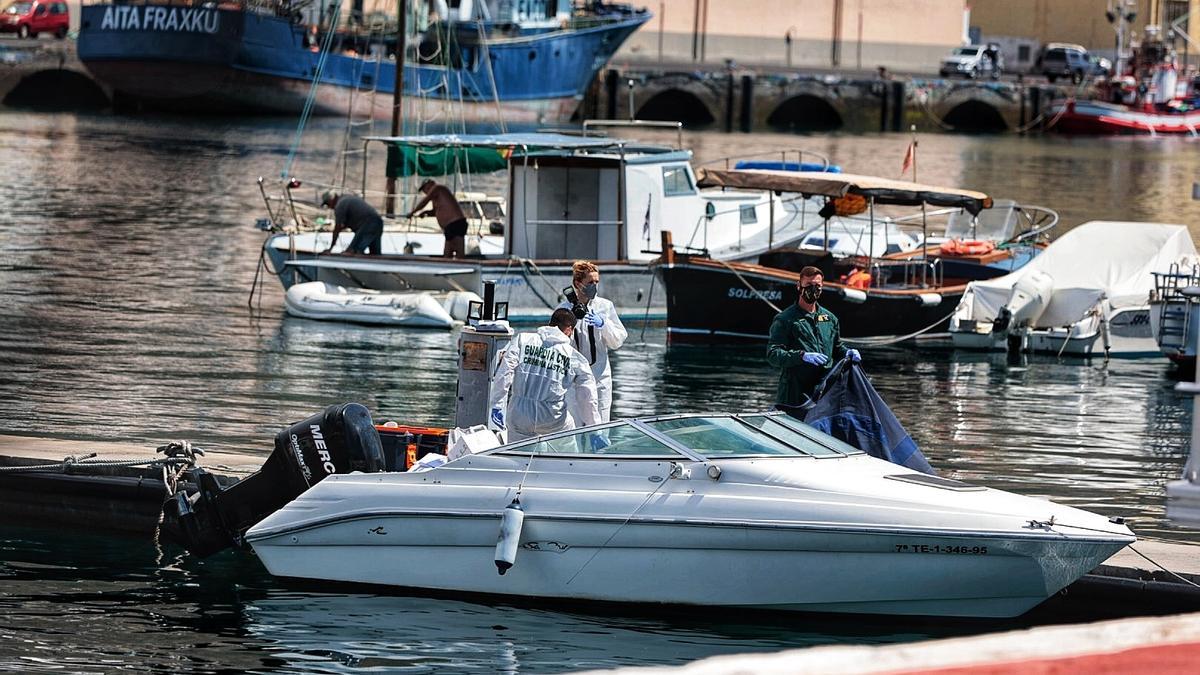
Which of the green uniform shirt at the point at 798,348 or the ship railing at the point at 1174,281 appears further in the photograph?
the ship railing at the point at 1174,281

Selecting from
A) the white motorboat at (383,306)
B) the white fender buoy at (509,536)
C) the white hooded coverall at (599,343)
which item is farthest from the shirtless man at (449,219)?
the white fender buoy at (509,536)

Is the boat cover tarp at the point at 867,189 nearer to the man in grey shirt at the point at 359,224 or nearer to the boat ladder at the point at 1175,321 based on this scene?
the boat ladder at the point at 1175,321

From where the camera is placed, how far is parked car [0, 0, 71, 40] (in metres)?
76.1

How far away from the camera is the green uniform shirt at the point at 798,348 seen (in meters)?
12.4

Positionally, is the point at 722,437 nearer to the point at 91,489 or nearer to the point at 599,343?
the point at 599,343

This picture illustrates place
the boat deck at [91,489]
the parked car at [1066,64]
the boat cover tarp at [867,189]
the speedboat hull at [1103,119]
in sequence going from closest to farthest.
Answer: the boat deck at [91,489] → the boat cover tarp at [867,189] → the speedboat hull at [1103,119] → the parked car at [1066,64]

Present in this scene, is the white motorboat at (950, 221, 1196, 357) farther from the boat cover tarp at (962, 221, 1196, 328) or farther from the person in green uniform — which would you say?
the person in green uniform

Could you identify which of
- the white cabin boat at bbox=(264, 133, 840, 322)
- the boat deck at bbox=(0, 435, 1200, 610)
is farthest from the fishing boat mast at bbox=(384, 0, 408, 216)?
the boat deck at bbox=(0, 435, 1200, 610)

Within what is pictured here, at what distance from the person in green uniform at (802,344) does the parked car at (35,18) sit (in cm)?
6972

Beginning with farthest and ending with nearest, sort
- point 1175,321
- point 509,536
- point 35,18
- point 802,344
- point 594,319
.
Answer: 1. point 35,18
2. point 1175,321
3. point 802,344
4. point 594,319
5. point 509,536

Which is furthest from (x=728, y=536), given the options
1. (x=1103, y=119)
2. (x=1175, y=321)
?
(x=1103, y=119)

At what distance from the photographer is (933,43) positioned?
3718 inches

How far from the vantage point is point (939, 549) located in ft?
33.9

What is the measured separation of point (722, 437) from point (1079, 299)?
609 inches
